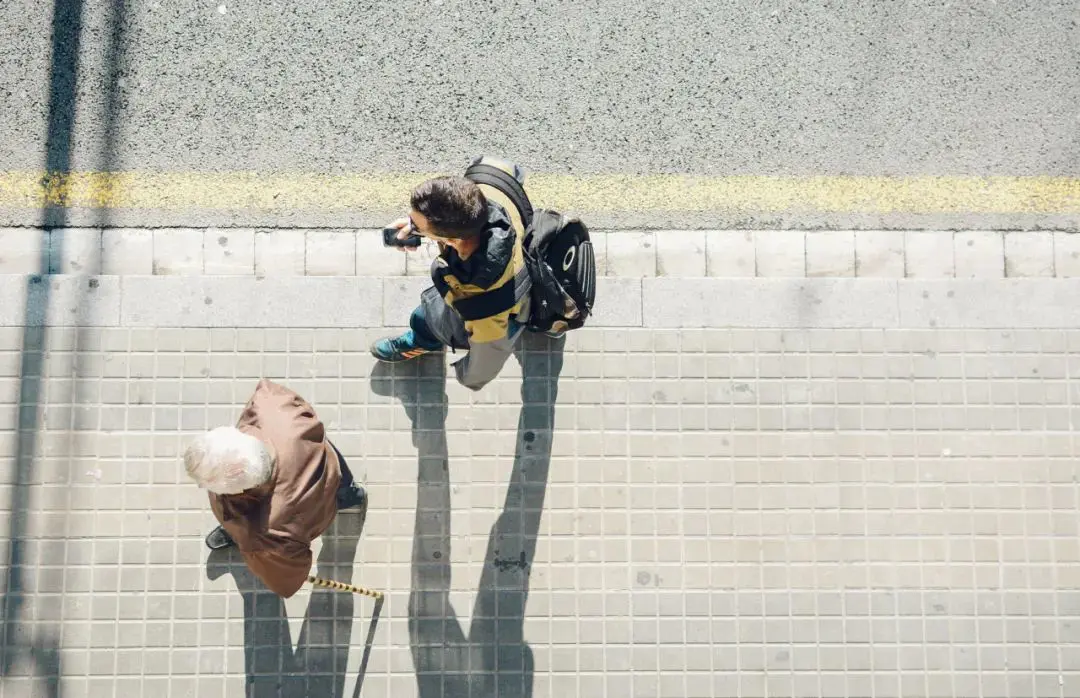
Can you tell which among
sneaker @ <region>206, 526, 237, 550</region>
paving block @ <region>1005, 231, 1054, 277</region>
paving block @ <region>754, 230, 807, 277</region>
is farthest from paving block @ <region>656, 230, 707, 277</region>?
sneaker @ <region>206, 526, 237, 550</region>

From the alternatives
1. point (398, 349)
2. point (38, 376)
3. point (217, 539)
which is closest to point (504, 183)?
point (398, 349)

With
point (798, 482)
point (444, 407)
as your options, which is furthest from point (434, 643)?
point (798, 482)

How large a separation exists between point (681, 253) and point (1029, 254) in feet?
6.91

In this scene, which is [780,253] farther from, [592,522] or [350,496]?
[350,496]

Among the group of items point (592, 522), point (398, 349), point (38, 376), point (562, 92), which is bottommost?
point (592, 522)

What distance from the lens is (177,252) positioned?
5.37 metres

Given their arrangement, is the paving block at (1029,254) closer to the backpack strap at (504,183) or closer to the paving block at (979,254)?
the paving block at (979,254)

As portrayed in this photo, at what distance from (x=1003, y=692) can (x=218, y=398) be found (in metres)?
4.70

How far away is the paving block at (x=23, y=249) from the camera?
533cm

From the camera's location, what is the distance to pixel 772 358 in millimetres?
5301

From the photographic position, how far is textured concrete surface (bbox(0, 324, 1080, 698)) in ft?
16.5

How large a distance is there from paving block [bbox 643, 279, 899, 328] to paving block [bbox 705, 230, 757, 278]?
0.36 feet

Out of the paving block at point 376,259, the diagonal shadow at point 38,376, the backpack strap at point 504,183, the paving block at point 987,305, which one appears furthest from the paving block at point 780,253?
the diagonal shadow at point 38,376

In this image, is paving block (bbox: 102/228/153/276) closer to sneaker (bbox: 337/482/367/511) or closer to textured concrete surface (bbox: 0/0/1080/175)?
textured concrete surface (bbox: 0/0/1080/175)
